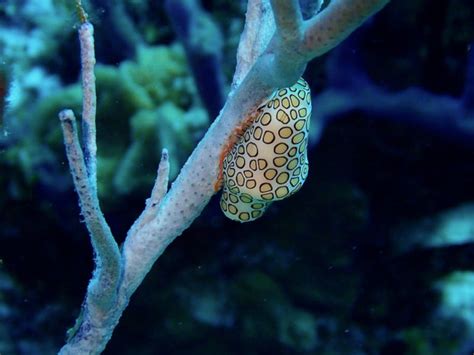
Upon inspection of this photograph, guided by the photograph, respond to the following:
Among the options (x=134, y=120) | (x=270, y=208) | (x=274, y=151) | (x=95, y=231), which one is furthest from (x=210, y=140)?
(x=270, y=208)

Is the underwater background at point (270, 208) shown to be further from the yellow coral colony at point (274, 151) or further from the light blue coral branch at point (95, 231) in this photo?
the yellow coral colony at point (274, 151)

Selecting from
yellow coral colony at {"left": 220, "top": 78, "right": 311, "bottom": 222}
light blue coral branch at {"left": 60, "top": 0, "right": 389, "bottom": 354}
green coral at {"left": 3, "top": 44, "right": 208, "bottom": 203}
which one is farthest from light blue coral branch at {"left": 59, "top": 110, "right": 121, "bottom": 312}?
green coral at {"left": 3, "top": 44, "right": 208, "bottom": 203}

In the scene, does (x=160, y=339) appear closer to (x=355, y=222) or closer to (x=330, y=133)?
(x=355, y=222)

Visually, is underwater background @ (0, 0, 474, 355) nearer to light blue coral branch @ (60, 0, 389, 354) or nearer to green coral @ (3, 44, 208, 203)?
green coral @ (3, 44, 208, 203)

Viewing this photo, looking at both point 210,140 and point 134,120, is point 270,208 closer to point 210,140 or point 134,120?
point 134,120

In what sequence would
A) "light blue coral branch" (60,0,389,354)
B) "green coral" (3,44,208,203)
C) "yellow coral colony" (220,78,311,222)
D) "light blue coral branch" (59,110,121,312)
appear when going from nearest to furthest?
"light blue coral branch" (60,0,389,354) < "light blue coral branch" (59,110,121,312) < "yellow coral colony" (220,78,311,222) < "green coral" (3,44,208,203)

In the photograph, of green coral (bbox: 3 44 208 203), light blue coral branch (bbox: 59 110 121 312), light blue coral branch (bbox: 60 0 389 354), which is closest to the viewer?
light blue coral branch (bbox: 60 0 389 354)
